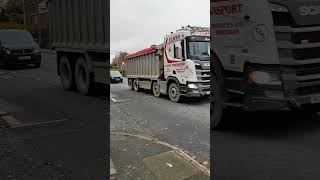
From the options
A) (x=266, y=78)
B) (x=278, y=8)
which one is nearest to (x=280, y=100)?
(x=266, y=78)

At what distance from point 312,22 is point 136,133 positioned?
1.03 meters

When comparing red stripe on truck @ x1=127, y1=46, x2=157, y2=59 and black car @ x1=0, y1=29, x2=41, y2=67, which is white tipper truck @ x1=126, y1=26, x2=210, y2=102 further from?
black car @ x1=0, y1=29, x2=41, y2=67

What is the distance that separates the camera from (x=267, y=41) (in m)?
1.94

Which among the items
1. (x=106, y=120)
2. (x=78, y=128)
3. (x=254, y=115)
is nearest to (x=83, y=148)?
(x=78, y=128)

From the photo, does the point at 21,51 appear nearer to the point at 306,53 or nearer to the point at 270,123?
the point at 270,123

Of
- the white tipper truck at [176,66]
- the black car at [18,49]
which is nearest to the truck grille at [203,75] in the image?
the white tipper truck at [176,66]

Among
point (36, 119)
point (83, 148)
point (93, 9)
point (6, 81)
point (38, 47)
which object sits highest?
point (93, 9)

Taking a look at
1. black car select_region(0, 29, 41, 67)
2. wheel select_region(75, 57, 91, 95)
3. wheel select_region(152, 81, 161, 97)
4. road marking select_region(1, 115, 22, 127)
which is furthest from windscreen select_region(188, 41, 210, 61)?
road marking select_region(1, 115, 22, 127)

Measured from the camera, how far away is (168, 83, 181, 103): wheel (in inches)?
79.4

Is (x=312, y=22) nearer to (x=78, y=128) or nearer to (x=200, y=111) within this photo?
(x=200, y=111)

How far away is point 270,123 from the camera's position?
205 centimetres

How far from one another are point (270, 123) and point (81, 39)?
1064mm

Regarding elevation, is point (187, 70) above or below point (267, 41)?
below

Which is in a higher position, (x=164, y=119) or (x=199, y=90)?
(x=199, y=90)
